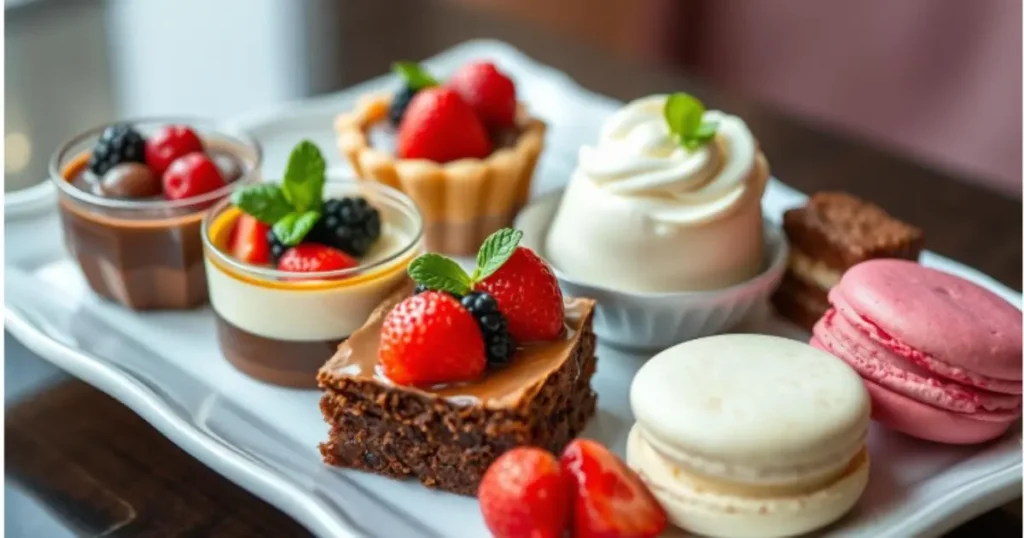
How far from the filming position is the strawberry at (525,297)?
5.92 feet

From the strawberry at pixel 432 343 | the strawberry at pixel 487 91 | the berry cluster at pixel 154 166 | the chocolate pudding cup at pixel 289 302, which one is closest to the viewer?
the strawberry at pixel 432 343

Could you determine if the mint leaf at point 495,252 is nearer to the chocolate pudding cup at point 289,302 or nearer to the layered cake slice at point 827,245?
the chocolate pudding cup at point 289,302

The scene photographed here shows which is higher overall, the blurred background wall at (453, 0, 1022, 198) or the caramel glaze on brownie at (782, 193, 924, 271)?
the caramel glaze on brownie at (782, 193, 924, 271)

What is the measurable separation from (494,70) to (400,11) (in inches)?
42.5

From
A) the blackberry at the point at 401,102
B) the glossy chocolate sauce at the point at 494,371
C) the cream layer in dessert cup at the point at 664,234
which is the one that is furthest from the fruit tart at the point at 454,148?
the glossy chocolate sauce at the point at 494,371

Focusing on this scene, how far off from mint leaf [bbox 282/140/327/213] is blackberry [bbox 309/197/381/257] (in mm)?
29

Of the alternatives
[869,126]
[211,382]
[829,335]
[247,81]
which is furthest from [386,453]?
[869,126]

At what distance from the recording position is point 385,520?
176 cm

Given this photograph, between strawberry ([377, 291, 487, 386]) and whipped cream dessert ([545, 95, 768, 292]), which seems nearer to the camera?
strawberry ([377, 291, 487, 386])

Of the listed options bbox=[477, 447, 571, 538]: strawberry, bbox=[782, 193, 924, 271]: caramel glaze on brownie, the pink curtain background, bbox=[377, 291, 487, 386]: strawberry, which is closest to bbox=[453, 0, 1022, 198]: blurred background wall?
the pink curtain background

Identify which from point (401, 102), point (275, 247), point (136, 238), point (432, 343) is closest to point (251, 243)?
point (275, 247)

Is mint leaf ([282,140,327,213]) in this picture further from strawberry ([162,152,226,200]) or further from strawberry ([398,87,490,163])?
strawberry ([398,87,490,163])

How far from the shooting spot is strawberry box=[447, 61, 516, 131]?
247 cm

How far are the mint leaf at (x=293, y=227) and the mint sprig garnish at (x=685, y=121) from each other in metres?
0.62
